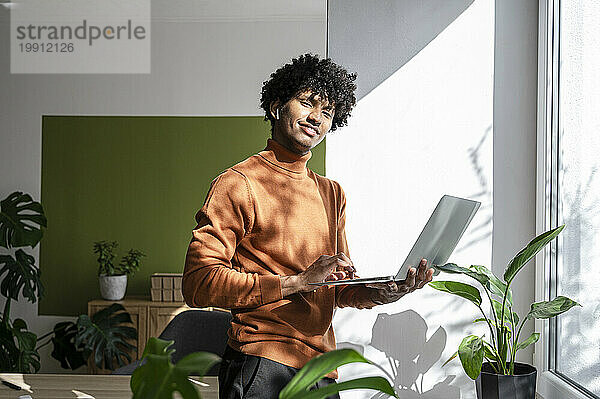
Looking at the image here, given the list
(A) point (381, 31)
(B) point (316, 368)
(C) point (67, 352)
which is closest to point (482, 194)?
(A) point (381, 31)

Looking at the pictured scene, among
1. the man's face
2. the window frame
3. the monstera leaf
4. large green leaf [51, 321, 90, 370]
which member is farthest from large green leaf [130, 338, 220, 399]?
large green leaf [51, 321, 90, 370]

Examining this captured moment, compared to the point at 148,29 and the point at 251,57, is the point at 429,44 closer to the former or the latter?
the point at 251,57

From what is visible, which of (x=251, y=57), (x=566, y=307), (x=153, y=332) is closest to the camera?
(x=566, y=307)

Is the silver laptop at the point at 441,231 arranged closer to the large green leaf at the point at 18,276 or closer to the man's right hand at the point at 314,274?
the man's right hand at the point at 314,274

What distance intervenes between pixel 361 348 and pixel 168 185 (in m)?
2.61

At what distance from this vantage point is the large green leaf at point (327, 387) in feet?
2.18

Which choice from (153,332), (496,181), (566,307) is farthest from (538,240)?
(153,332)

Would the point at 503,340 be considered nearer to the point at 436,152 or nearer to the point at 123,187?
the point at 436,152

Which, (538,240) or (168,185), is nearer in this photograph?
(538,240)

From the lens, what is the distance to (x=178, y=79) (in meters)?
4.84

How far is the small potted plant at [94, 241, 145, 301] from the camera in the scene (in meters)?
4.59

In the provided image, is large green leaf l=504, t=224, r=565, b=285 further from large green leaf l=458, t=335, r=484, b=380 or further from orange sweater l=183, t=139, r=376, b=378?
orange sweater l=183, t=139, r=376, b=378

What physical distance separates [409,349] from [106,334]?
2410 mm

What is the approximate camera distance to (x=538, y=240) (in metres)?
2.11
